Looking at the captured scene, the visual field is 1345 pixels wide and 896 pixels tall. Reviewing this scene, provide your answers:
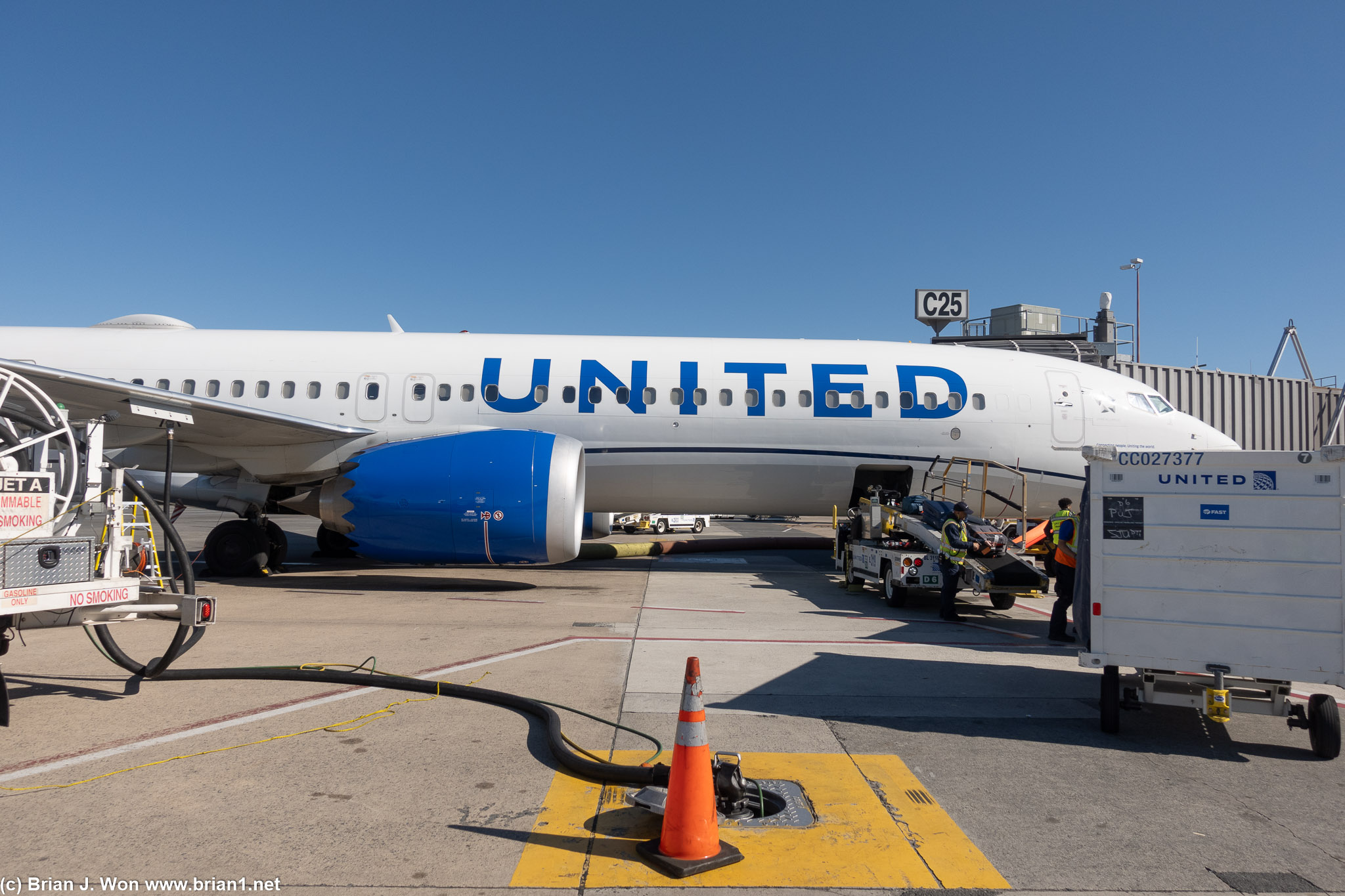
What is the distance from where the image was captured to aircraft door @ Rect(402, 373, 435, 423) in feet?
42.0

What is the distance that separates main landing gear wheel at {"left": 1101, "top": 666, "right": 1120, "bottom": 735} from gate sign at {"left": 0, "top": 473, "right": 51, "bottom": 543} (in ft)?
23.6

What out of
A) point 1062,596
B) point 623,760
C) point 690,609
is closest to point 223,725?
point 623,760

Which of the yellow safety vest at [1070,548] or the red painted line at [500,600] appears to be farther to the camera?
the red painted line at [500,600]

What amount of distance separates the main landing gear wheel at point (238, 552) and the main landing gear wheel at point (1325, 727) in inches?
522

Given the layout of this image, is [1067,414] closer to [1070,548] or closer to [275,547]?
[1070,548]

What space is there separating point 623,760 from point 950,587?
6.13 meters

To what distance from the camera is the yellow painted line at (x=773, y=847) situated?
11.0 ft

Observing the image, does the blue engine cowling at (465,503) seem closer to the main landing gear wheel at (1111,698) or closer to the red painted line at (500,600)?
the red painted line at (500,600)

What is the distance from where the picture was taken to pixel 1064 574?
8.12 metres

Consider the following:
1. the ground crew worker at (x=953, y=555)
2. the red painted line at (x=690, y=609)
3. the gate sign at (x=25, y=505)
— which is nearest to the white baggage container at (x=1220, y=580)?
the ground crew worker at (x=953, y=555)

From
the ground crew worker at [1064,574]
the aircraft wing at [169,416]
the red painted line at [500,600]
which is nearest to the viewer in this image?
the ground crew worker at [1064,574]

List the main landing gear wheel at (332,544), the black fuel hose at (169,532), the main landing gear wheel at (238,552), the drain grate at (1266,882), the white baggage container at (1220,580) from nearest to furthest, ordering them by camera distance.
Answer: the drain grate at (1266,882)
the white baggage container at (1220,580)
the black fuel hose at (169,532)
the main landing gear wheel at (238,552)
the main landing gear wheel at (332,544)

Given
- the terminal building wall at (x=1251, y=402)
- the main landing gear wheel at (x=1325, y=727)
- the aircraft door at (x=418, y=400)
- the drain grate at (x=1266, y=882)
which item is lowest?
the drain grate at (x=1266, y=882)

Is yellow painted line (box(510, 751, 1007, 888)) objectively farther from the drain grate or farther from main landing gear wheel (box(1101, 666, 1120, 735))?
main landing gear wheel (box(1101, 666, 1120, 735))
